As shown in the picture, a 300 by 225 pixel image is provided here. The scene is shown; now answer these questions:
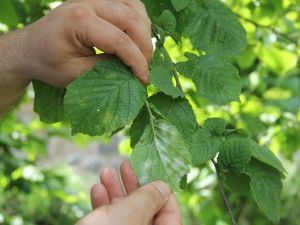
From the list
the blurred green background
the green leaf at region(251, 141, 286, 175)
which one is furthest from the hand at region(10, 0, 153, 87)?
the blurred green background

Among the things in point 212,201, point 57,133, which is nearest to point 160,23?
point 57,133

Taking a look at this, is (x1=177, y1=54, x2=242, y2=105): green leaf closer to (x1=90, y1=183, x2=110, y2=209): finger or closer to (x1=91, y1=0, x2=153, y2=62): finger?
(x1=91, y1=0, x2=153, y2=62): finger

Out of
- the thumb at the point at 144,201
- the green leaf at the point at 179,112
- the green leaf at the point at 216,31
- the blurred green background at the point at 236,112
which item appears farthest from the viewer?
the blurred green background at the point at 236,112

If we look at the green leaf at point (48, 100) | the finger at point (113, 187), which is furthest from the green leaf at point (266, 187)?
the green leaf at point (48, 100)

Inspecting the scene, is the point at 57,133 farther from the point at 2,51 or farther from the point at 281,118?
the point at 2,51

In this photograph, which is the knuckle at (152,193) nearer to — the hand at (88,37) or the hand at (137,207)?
the hand at (137,207)
